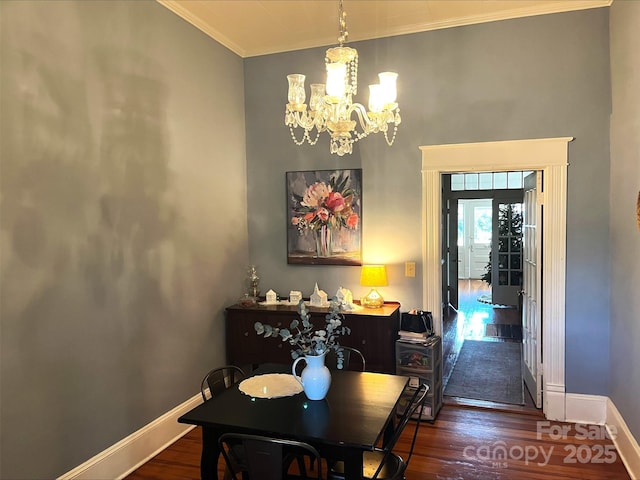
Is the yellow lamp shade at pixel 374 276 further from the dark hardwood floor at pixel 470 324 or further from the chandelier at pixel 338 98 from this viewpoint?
the chandelier at pixel 338 98

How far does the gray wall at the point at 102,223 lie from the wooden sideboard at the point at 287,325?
199 mm

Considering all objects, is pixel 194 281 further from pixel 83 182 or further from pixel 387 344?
pixel 387 344

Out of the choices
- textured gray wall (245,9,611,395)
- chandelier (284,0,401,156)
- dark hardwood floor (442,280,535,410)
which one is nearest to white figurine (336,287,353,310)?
textured gray wall (245,9,611,395)

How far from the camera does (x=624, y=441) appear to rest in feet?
10.3

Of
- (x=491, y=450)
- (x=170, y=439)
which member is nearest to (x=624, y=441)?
(x=491, y=450)

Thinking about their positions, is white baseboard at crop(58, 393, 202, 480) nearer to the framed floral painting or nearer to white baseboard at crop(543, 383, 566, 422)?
the framed floral painting

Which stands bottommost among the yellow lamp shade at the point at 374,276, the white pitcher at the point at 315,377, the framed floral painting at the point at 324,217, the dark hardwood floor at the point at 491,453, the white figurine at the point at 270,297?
the dark hardwood floor at the point at 491,453

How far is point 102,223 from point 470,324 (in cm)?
610

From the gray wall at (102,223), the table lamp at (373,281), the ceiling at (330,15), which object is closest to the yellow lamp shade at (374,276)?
the table lamp at (373,281)

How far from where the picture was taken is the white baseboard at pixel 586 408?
3.70 metres

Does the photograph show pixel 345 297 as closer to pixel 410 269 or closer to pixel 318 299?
pixel 318 299

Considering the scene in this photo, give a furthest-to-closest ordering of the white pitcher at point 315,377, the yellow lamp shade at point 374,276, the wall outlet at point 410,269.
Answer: the wall outlet at point 410,269 → the yellow lamp shade at point 374,276 → the white pitcher at point 315,377

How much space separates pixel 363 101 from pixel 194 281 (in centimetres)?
219

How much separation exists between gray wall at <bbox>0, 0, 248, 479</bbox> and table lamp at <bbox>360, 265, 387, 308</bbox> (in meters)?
1.30
